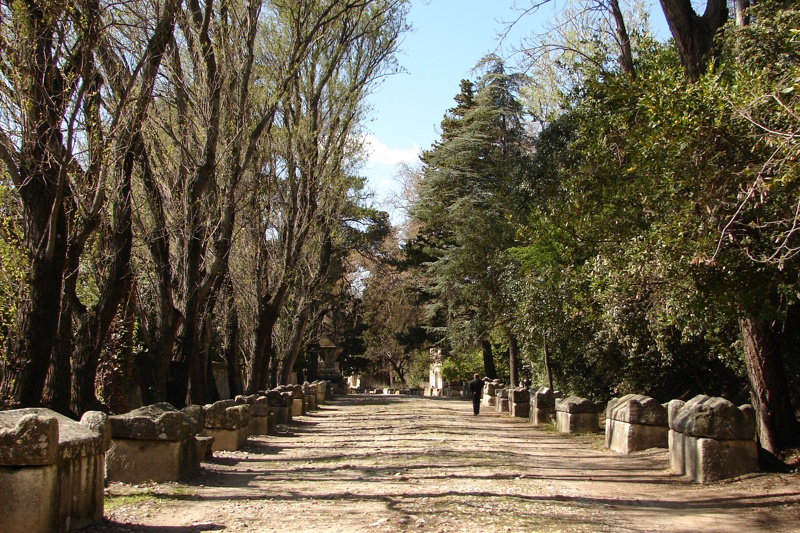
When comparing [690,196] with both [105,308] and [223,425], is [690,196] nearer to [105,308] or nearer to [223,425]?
[105,308]

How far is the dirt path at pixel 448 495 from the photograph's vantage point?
7.00 meters

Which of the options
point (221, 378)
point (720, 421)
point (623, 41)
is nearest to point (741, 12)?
point (623, 41)

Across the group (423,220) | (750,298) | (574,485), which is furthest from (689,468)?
(423,220)

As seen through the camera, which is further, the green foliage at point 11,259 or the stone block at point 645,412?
the stone block at point 645,412

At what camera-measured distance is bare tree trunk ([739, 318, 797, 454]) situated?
1052 centimetres

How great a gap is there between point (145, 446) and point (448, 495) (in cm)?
354

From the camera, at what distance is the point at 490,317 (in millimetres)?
29766

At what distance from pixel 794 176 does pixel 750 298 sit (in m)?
2.52

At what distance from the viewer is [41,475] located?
18.5 ft

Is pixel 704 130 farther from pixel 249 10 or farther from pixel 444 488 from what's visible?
pixel 249 10

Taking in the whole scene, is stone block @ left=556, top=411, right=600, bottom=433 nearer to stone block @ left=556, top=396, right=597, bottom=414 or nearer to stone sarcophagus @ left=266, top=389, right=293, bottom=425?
stone block @ left=556, top=396, right=597, bottom=414

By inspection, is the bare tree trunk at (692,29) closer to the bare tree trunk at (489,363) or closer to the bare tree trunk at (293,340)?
the bare tree trunk at (293,340)

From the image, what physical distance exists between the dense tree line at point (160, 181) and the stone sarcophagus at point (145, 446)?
3.20ft

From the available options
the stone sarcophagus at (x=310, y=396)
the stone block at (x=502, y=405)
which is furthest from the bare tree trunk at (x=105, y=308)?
the stone block at (x=502, y=405)
